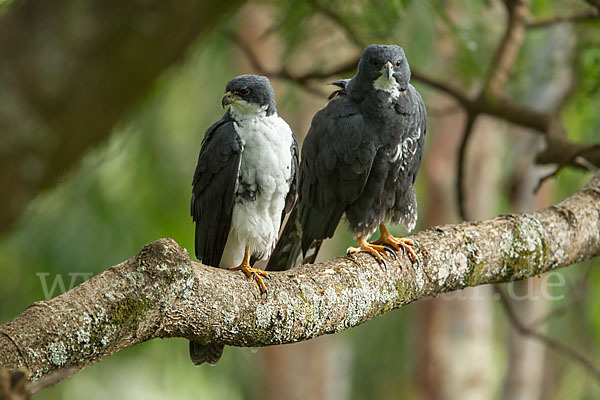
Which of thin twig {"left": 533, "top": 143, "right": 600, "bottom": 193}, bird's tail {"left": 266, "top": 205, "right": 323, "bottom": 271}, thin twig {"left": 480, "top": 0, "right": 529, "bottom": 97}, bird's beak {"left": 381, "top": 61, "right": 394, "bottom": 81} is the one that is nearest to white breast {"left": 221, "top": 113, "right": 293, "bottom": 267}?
Result: bird's tail {"left": 266, "top": 205, "right": 323, "bottom": 271}

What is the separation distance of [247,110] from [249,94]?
0.33 feet

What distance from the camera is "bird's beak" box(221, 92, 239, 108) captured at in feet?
10.8

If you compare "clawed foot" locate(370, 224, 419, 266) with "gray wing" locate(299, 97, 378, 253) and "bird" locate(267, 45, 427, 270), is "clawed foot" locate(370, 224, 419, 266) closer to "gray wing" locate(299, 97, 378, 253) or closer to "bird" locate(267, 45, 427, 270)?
"bird" locate(267, 45, 427, 270)

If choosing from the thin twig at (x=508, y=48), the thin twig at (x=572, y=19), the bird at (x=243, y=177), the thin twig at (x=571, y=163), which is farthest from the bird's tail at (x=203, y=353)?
the thin twig at (x=572, y=19)

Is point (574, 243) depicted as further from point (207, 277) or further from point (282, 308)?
point (207, 277)

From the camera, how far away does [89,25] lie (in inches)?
44.1

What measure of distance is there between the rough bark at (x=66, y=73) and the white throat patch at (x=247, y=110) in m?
2.22

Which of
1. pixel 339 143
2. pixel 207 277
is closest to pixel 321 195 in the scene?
pixel 339 143

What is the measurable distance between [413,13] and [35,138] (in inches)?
164

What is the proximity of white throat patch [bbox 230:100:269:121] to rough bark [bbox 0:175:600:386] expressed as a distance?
2.79 feet

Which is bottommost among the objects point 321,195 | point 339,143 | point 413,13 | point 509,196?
point 509,196

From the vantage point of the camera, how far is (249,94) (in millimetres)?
3369

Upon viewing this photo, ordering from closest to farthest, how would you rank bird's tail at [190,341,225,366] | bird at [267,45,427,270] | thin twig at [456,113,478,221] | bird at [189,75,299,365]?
bird's tail at [190,341,225,366], bird at [189,75,299,365], bird at [267,45,427,270], thin twig at [456,113,478,221]

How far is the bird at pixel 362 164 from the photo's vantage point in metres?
3.50
